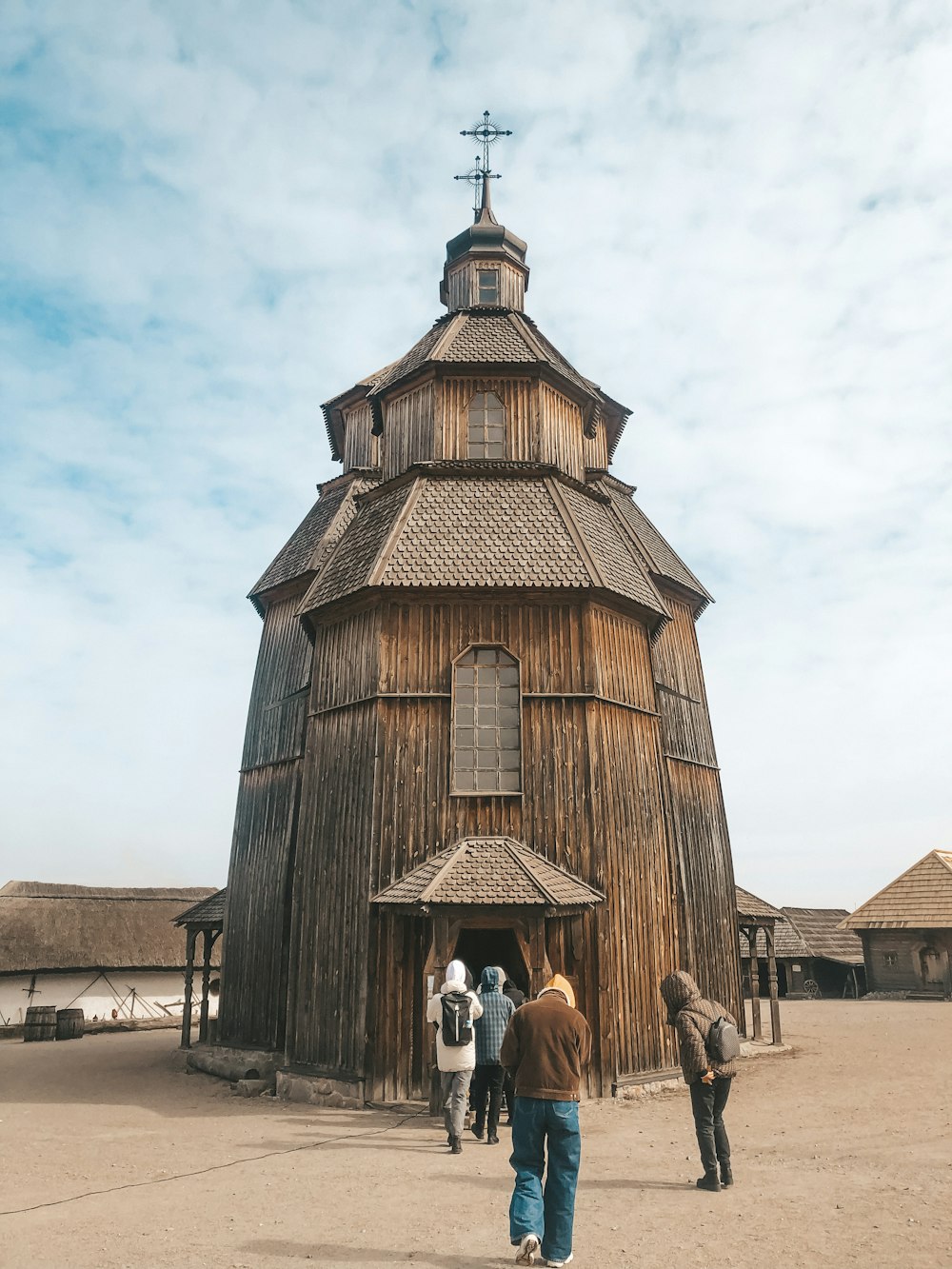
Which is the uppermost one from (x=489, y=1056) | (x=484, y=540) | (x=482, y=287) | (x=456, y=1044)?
(x=482, y=287)

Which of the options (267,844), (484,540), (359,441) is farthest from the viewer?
(359,441)

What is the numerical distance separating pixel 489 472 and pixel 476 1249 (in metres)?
12.4

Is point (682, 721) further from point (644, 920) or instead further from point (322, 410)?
point (322, 410)

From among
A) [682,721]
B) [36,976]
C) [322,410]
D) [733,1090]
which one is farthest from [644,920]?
[36,976]

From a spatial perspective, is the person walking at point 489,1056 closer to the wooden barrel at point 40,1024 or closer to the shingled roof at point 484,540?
the shingled roof at point 484,540

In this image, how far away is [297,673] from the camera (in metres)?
19.4

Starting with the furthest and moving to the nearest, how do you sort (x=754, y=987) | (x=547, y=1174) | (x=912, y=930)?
(x=912, y=930), (x=754, y=987), (x=547, y=1174)

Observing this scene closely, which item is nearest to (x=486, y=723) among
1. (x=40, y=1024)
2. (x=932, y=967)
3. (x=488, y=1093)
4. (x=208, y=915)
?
(x=488, y=1093)

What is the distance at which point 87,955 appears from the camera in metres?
31.2

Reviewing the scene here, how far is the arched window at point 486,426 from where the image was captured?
56.8 feet

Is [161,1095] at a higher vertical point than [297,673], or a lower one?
lower

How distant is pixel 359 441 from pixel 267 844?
10.4 m

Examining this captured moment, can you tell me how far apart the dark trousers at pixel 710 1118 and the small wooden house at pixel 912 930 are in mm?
28378

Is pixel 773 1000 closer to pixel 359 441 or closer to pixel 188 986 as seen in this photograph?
pixel 188 986
